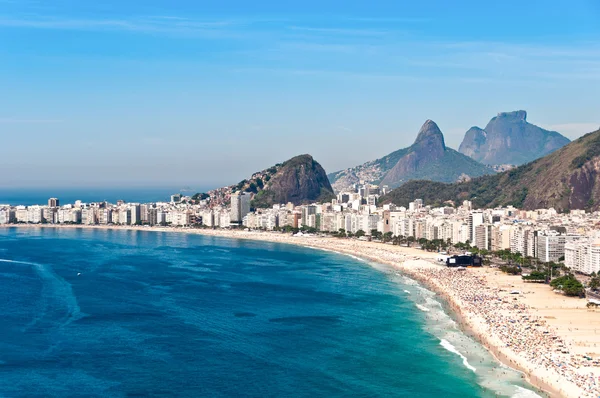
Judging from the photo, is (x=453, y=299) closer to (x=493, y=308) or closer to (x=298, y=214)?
(x=493, y=308)

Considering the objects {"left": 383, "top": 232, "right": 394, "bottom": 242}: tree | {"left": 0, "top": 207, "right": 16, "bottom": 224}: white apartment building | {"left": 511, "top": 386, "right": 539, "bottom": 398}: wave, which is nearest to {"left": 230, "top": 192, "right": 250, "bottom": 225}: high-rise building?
{"left": 383, "top": 232, "right": 394, "bottom": 242}: tree

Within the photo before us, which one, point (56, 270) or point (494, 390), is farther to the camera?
point (56, 270)

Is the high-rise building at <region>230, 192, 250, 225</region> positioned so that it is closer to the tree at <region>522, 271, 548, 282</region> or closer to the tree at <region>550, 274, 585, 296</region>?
the tree at <region>522, 271, 548, 282</region>

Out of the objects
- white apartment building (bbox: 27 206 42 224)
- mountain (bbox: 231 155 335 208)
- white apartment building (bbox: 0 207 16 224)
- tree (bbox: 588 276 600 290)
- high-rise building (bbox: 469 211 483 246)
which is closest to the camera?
tree (bbox: 588 276 600 290)

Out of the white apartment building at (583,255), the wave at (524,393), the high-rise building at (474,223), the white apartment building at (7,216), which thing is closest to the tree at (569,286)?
the white apartment building at (583,255)

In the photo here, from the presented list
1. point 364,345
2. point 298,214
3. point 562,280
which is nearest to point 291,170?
point 298,214

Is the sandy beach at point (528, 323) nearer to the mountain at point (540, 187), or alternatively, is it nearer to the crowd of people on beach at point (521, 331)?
the crowd of people on beach at point (521, 331)
